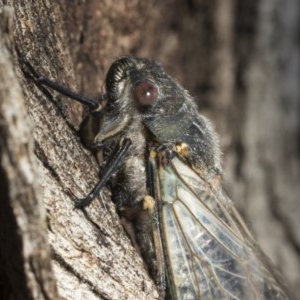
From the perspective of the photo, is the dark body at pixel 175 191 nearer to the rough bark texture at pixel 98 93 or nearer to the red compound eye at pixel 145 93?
the red compound eye at pixel 145 93

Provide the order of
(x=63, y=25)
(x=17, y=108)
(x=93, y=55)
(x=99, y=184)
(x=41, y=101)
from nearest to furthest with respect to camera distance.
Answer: (x=17, y=108) → (x=41, y=101) → (x=99, y=184) → (x=63, y=25) → (x=93, y=55)

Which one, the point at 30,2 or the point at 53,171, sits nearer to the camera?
the point at 53,171

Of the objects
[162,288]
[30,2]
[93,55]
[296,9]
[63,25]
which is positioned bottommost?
[162,288]

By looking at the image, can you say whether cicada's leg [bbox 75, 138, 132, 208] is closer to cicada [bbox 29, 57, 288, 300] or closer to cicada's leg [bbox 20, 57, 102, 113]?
cicada [bbox 29, 57, 288, 300]

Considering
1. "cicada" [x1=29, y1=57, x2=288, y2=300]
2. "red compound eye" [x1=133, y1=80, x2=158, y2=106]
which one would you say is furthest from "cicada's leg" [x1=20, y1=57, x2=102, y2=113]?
"red compound eye" [x1=133, y1=80, x2=158, y2=106]

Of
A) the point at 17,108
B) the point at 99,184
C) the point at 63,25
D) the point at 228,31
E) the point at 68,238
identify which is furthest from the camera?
the point at 228,31

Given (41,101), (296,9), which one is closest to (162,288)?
(41,101)

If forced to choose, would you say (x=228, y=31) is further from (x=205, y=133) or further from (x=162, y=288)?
(x=162, y=288)
